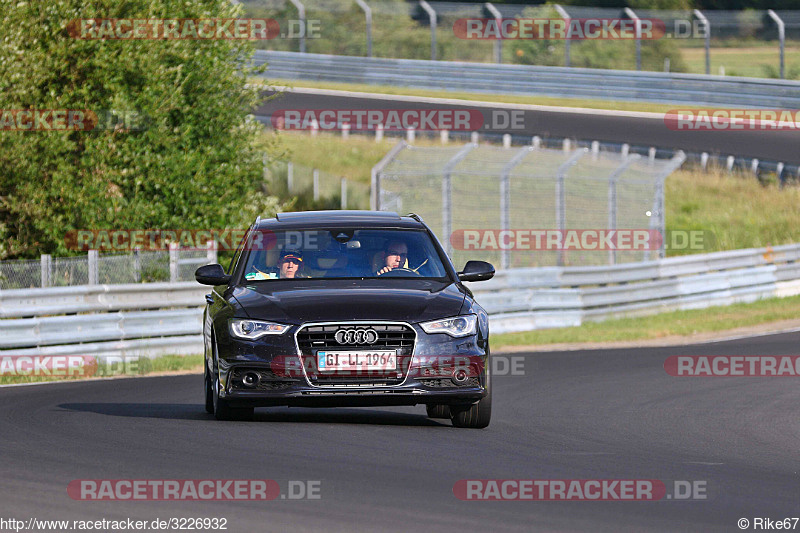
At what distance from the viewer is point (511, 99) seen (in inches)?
1756

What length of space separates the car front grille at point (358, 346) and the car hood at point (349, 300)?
0.21 ft

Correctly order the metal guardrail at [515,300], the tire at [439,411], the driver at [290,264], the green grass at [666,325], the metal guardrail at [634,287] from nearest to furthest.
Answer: the driver at [290,264], the tire at [439,411], the metal guardrail at [515,300], the green grass at [666,325], the metal guardrail at [634,287]

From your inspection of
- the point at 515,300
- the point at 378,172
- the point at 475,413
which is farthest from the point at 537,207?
the point at 475,413

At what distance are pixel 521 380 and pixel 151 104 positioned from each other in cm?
1126

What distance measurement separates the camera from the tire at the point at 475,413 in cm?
1037

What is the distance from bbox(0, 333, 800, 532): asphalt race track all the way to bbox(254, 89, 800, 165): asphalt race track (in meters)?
24.0

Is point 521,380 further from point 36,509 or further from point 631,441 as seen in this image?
point 36,509

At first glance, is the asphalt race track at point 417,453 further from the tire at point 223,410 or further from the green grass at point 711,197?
the green grass at point 711,197

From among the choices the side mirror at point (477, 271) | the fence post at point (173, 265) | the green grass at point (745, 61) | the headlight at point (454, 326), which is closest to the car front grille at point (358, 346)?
the headlight at point (454, 326)

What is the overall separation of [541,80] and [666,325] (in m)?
19.3

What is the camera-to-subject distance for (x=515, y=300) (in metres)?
22.9

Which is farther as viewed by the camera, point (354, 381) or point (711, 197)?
point (711, 197)

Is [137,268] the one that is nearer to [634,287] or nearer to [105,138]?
[105,138]

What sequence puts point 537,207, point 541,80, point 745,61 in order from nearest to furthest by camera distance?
point 537,207, point 541,80, point 745,61
